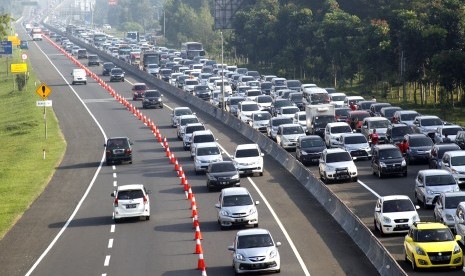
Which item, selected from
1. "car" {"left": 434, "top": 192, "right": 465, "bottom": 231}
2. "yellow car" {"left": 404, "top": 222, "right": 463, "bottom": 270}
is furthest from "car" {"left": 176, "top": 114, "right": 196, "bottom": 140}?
"yellow car" {"left": 404, "top": 222, "right": 463, "bottom": 270}

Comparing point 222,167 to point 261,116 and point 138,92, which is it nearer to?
point 261,116

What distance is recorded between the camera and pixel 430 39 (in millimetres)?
101062

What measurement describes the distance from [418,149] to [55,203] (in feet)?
64.9

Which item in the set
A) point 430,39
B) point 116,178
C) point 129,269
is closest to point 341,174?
point 116,178

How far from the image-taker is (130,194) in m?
51.3

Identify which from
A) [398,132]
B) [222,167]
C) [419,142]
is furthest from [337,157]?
[398,132]

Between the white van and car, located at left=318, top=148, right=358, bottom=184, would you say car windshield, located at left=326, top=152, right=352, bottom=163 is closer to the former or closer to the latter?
car, located at left=318, top=148, right=358, bottom=184

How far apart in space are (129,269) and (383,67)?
7709 centimetres

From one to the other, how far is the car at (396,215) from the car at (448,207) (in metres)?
0.92

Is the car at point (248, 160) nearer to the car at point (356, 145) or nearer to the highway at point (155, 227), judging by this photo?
the highway at point (155, 227)

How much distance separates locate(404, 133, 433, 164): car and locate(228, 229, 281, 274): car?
26.7 meters

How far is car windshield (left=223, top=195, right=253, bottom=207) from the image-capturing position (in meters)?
47.9

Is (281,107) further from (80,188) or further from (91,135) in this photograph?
(80,188)

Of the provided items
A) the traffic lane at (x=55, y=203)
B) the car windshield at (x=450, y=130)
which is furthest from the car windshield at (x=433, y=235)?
the car windshield at (x=450, y=130)
